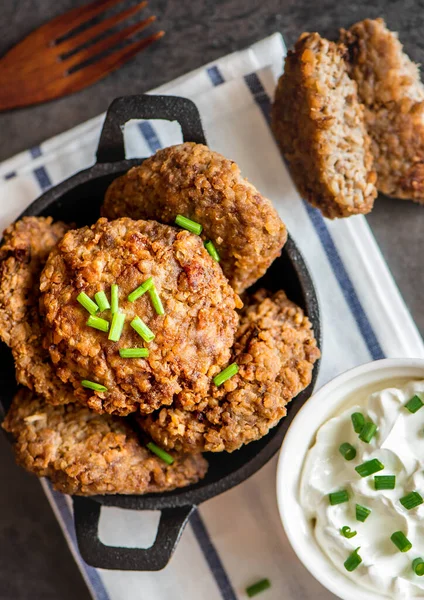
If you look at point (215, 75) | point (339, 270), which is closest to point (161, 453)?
point (339, 270)

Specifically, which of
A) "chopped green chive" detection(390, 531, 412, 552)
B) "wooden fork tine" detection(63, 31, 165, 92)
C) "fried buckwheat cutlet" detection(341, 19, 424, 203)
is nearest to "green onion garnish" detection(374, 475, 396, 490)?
"chopped green chive" detection(390, 531, 412, 552)

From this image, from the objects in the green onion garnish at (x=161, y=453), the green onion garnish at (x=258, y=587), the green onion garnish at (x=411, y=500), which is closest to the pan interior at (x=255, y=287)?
the green onion garnish at (x=161, y=453)

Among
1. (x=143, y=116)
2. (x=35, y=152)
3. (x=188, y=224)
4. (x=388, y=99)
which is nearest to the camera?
(x=188, y=224)

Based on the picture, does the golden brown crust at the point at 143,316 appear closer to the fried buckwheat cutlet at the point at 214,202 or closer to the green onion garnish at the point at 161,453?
the fried buckwheat cutlet at the point at 214,202

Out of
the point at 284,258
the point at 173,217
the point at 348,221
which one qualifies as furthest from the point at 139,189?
the point at 348,221

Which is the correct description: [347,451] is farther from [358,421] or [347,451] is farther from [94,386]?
[94,386]

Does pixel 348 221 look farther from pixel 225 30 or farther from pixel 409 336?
pixel 225 30
